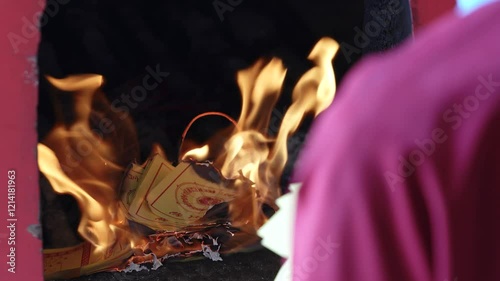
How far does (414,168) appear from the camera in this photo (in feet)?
0.90

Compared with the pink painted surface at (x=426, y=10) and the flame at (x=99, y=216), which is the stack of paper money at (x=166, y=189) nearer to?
the flame at (x=99, y=216)

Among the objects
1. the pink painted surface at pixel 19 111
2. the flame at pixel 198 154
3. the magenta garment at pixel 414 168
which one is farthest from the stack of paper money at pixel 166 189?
the magenta garment at pixel 414 168

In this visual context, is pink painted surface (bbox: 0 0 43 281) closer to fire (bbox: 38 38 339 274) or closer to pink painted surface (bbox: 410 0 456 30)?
fire (bbox: 38 38 339 274)

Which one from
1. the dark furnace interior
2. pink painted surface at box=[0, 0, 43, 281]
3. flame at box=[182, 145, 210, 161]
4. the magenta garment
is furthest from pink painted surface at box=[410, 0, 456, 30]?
the magenta garment

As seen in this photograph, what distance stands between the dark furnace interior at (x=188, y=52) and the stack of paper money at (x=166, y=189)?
4 centimetres

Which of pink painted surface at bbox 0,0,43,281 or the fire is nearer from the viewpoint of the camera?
pink painted surface at bbox 0,0,43,281

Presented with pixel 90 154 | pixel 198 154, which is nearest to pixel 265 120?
pixel 198 154

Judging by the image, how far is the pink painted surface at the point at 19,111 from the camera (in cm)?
95

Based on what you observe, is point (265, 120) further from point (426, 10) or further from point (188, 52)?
point (426, 10)

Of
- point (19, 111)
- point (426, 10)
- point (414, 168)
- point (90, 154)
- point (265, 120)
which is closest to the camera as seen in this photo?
point (414, 168)

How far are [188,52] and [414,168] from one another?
1078 mm

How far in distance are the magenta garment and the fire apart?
1.00 meters

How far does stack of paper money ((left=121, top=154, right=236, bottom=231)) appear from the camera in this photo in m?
1.34

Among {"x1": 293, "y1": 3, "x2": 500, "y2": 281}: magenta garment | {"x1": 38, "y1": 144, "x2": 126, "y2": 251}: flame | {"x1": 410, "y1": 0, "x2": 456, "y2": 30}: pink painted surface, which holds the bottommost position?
{"x1": 38, "y1": 144, "x2": 126, "y2": 251}: flame
